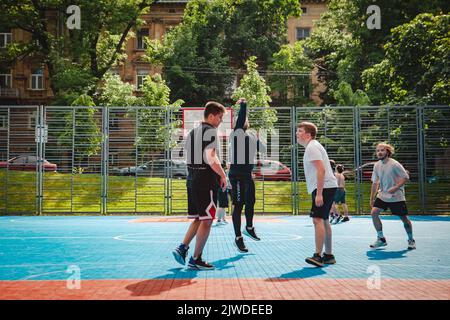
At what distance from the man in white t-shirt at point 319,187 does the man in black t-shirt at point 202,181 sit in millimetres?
1292

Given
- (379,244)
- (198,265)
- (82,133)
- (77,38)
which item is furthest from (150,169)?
(77,38)

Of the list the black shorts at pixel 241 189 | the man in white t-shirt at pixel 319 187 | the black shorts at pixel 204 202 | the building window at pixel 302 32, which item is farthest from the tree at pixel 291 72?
the black shorts at pixel 204 202

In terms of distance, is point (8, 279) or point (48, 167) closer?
point (8, 279)

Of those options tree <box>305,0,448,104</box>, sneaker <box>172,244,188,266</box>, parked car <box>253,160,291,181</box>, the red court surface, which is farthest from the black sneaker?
tree <box>305,0,448,104</box>

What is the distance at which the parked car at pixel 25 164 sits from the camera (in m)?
18.8

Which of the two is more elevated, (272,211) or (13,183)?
(13,183)

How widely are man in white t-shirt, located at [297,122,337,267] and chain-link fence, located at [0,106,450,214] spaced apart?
35.5 ft

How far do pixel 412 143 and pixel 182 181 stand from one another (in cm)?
894

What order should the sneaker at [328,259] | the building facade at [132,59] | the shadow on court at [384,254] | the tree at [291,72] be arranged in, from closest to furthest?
1. the sneaker at [328,259]
2. the shadow on court at [384,254]
3. the tree at [291,72]
4. the building facade at [132,59]

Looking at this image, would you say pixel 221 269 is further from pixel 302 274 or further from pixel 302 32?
pixel 302 32

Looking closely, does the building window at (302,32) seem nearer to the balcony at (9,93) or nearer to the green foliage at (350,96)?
the green foliage at (350,96)

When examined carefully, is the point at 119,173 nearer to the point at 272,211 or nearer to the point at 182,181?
the point at 182,181

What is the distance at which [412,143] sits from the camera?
715 inches
